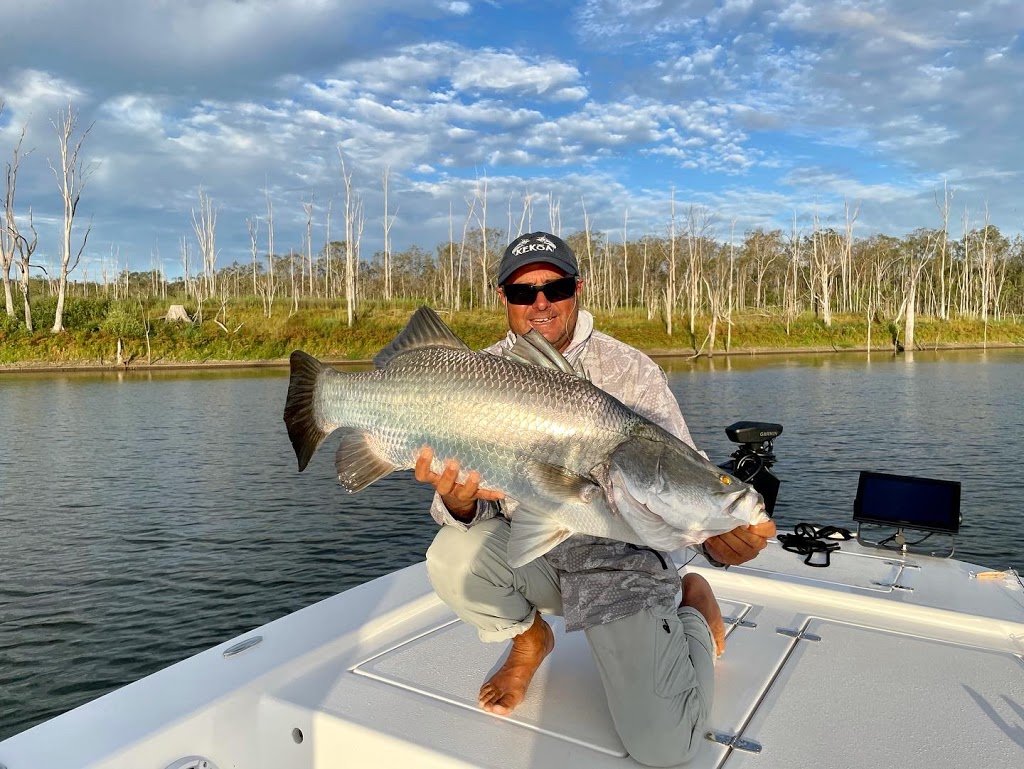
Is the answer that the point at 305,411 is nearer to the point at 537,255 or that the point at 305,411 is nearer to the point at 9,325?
the point at 537,255

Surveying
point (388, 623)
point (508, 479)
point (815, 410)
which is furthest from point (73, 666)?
point (815, 410)

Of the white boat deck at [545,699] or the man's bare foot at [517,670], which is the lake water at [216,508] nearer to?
the white boat deck at [545,699]

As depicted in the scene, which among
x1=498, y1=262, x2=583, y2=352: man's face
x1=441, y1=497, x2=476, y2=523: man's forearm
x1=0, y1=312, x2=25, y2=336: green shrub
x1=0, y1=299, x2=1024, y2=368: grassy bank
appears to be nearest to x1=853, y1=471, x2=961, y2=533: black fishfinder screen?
x1=498, y1=262, x2=583, y2=352: man's face

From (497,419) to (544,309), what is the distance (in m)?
0.98

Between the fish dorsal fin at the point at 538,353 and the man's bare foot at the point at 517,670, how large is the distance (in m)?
1.37

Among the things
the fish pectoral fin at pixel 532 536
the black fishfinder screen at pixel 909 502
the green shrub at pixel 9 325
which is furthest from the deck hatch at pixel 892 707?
the green shrub at pixel 9 325

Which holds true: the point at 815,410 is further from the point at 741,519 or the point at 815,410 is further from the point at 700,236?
the point at 700,236

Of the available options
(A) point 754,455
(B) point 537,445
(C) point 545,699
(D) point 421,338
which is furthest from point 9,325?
(B) point 537,445

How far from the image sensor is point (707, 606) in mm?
3760

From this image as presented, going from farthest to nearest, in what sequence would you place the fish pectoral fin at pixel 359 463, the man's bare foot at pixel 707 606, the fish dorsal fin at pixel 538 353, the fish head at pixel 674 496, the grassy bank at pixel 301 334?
the grassy bank at pixel 301 334 < the man's bare foot at pixel 707 606 < the fish pectoral fin at pixel 359 463 < the fish dorsal fin at pixel 538 353 < the fish head at pixel 674 496

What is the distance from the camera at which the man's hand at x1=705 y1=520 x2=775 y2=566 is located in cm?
299

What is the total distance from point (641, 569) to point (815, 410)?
2495cm

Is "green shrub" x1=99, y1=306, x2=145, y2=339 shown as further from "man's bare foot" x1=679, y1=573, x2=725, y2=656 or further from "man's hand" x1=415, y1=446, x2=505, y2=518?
"man's bare foot" x1=679, y1=573, x2=725, y2=656

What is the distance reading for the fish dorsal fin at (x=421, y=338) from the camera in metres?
3.46
